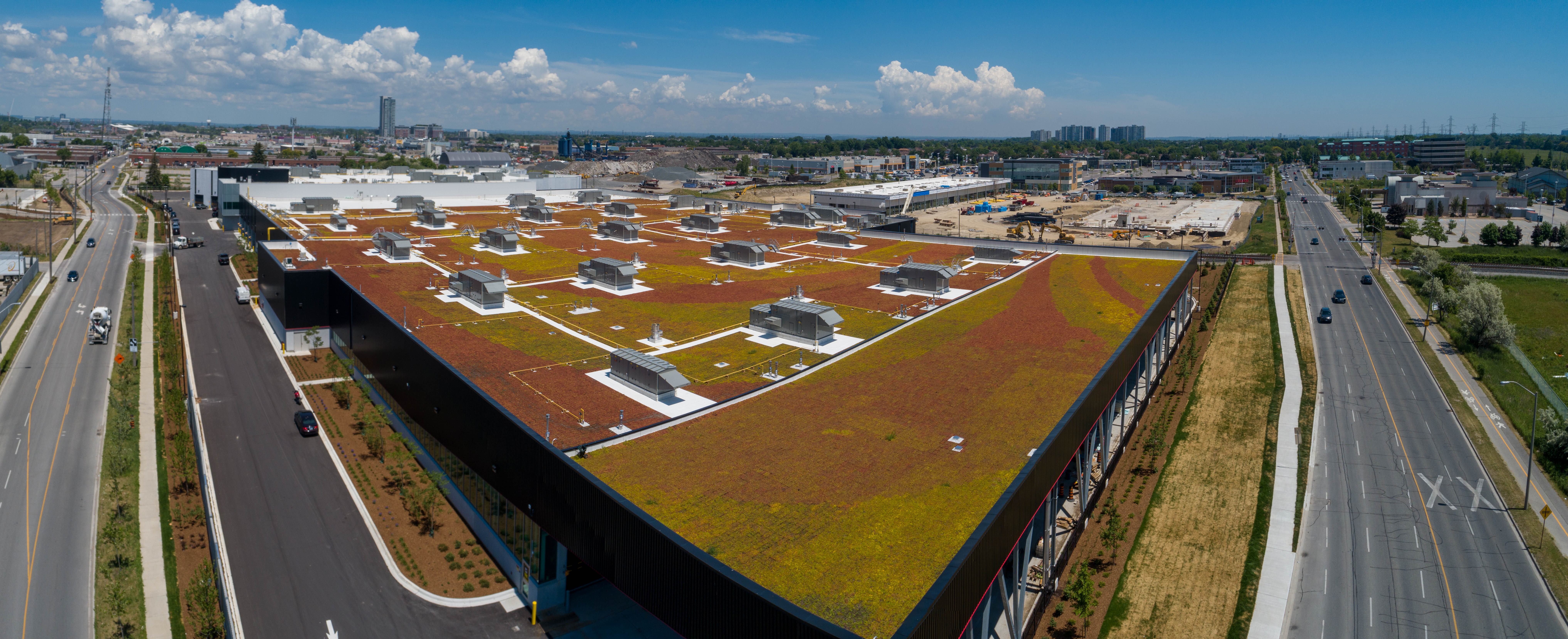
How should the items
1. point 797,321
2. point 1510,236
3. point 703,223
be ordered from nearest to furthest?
point 797,321
point 703,223
point 1510,236

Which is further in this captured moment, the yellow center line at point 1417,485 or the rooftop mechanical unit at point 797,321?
the rooftop mechanical unit at point 797,321

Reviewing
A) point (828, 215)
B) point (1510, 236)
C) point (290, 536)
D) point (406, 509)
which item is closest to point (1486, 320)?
point (828, 215)

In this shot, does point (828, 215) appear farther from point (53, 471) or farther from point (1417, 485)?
point (53, 471)

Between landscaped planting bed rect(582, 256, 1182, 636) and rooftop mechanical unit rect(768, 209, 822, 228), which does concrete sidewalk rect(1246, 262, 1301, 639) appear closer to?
landscaped planting bed rect(582, 256, 1182, 636)

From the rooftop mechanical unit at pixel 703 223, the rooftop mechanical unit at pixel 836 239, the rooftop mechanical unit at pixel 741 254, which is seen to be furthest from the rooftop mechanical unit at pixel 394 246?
the rooftop mechanical unit at pixel 836 239

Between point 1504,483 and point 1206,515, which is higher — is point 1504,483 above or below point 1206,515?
above

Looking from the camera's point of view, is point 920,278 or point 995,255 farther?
point 995,255

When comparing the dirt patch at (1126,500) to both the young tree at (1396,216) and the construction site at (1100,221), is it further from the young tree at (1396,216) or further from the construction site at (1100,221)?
the young tree at (1396,216)
